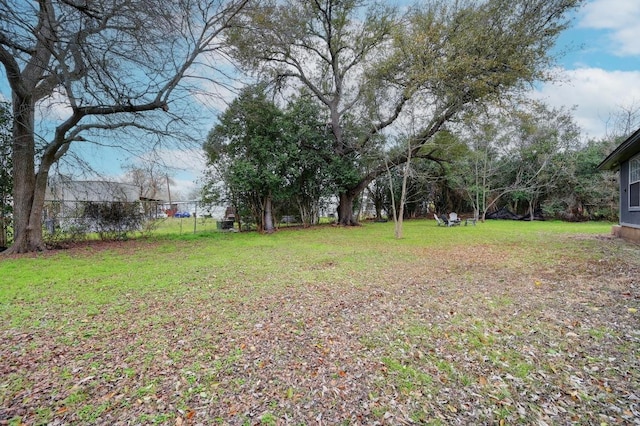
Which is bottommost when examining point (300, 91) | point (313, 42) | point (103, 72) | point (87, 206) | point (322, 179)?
point (87, 206)

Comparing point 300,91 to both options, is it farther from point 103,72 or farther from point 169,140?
point 103,72

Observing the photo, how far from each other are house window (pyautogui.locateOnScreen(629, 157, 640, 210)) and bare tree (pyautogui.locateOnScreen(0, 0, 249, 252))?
12.4 m

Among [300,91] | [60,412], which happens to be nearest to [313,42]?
[300,91]

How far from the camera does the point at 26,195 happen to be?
26.5ft

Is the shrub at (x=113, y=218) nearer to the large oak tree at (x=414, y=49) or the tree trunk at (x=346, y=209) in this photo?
the large oak tree at (x=414, y=49)

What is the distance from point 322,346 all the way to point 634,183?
11523 millimetres

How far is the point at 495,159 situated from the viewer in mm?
21000

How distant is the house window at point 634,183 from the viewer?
28.8ft

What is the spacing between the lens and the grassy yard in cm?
199

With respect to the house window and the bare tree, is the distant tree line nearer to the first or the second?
the bare tree

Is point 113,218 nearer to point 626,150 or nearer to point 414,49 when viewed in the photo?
point 414,49

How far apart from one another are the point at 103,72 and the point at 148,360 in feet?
19.1

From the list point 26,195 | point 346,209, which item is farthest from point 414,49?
point 26,195

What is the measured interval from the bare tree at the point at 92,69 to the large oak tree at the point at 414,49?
1917mm
